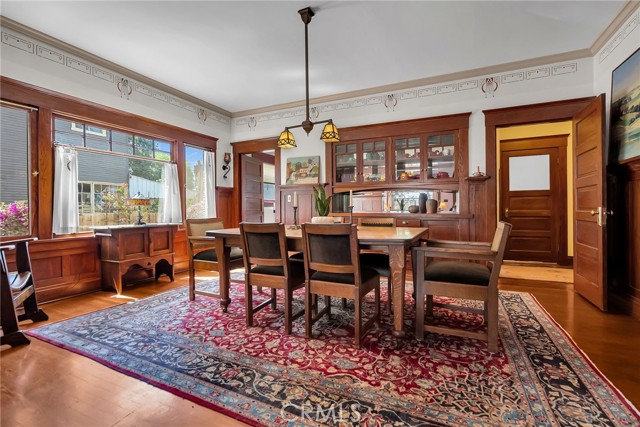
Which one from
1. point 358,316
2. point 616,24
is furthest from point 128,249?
point 616,24

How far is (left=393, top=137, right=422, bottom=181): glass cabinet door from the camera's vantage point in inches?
178

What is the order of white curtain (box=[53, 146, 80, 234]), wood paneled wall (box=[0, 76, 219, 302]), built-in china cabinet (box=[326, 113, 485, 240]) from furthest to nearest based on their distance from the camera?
built-in china cabinet (box=[326, 113, 485, 240]), white curtain (box=[53, 146, 80, 234]), wood paneled wall (box=[0, 76, 219, 302])

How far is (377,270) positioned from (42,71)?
13.4ft

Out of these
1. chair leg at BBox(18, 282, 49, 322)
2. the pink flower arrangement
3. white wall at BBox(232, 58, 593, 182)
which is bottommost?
chair leg at BBox(18, 282, 49, 322)

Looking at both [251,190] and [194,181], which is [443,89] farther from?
[194,181]

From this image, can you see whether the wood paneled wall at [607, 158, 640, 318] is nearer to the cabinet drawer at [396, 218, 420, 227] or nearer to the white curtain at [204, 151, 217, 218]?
the cabinet drawer at [396, 218, 420, 227]

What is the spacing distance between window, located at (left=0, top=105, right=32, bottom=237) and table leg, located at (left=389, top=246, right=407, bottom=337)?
377cm

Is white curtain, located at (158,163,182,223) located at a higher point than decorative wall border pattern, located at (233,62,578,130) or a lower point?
lower

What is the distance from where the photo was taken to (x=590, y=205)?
3.01m

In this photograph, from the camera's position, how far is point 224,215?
579 centimetres

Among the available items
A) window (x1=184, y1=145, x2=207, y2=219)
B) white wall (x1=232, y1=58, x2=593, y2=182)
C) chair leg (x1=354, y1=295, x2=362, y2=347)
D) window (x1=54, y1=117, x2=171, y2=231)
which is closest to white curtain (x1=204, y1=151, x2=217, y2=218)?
window (x1=184, y1=145, x2=207, y2=219)

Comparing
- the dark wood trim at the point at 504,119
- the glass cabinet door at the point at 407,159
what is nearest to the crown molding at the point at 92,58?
the glass cabinet door at the point at 407,159

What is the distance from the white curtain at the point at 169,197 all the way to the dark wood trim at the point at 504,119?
455 cm

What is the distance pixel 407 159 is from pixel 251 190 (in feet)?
10.7
